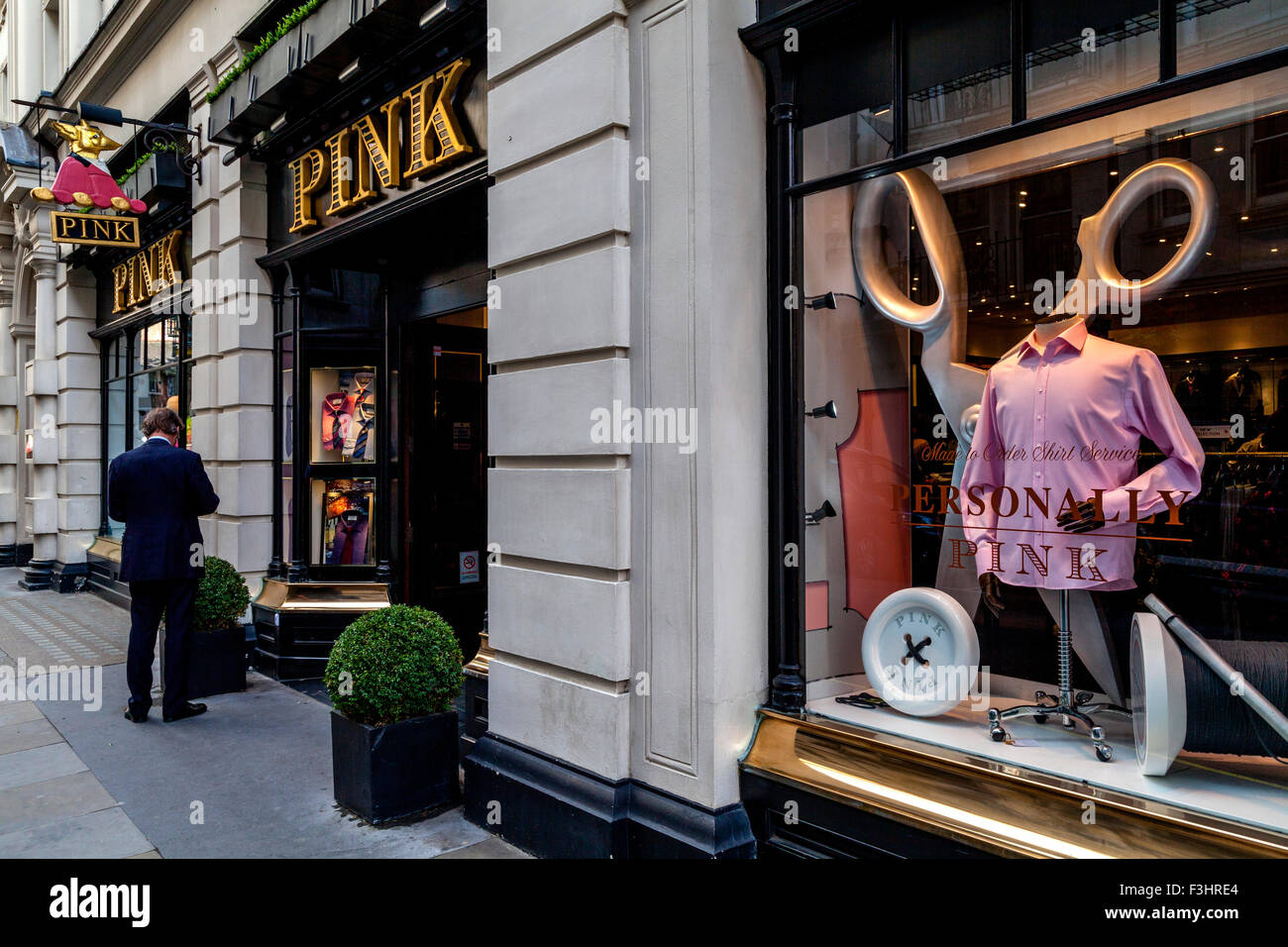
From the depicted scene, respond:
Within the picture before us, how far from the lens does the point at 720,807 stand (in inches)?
162

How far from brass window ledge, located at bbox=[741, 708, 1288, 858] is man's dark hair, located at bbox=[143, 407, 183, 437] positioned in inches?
221

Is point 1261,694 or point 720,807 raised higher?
point 1261,694

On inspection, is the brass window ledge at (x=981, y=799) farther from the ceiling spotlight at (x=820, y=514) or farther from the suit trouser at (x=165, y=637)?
the suit trouser at (x=165, y=637)

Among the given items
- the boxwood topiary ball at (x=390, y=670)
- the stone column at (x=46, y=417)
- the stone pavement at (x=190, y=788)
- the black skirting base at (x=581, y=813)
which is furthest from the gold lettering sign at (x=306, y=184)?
the stone column at (x=46, y=417)

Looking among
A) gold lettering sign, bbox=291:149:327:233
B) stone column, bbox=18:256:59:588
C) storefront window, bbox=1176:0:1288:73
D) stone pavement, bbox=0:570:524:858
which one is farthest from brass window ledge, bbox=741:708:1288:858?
stone column, bbox=18:256:59:588

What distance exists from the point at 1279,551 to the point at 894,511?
1.60 metres

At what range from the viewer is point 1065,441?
155 inches

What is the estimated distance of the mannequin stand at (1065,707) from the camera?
3.89 m

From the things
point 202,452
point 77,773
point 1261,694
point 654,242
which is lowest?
point 77,773

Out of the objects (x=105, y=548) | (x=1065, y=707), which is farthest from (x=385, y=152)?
(x=105, y=548)

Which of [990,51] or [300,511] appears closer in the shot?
[990,51]

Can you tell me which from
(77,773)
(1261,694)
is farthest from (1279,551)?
(77,773)

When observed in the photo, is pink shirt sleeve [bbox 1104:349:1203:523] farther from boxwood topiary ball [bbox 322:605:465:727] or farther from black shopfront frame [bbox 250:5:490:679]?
black shopfront frame [bbox 250:5:490:679]
